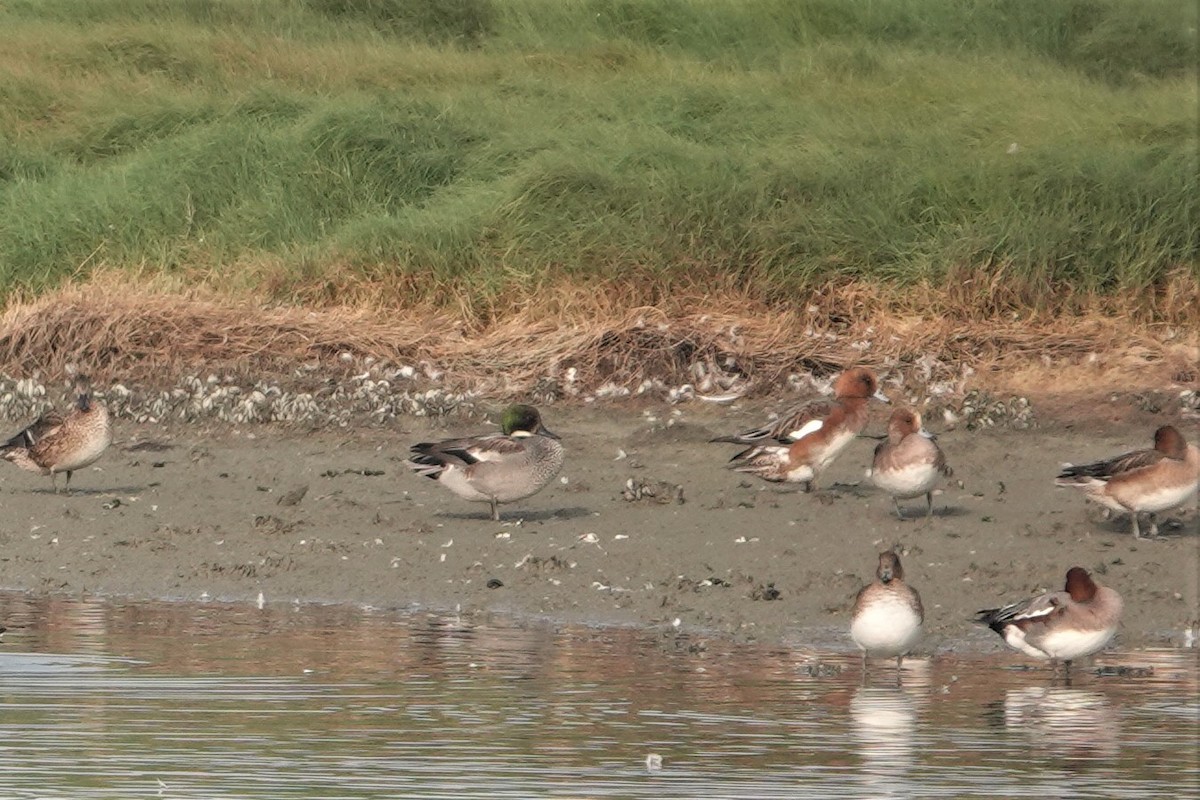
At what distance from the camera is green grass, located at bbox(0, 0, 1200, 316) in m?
15.5

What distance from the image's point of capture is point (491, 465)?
11.7m

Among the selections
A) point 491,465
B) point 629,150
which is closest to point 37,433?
point 491,465

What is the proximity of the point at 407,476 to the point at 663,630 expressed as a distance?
343cm

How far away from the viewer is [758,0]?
82.0ft

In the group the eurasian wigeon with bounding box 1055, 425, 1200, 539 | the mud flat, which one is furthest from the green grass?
the eurasian wigeon with bounding box 1055, 425, 1200, 539

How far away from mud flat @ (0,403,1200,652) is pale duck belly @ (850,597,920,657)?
2.77ft

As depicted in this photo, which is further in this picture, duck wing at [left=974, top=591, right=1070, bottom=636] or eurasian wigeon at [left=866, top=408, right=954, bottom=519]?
eurasian wigeon at [left=866, top=408, right=954, bottom=519]

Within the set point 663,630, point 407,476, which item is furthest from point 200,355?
point 663,630

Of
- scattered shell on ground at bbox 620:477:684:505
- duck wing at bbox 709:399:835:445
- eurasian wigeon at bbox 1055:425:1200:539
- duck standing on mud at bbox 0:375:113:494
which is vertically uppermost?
eurasian wigeon at bbox 1055:425:1200:539

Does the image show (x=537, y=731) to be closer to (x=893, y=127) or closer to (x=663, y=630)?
(x=663, y=630)

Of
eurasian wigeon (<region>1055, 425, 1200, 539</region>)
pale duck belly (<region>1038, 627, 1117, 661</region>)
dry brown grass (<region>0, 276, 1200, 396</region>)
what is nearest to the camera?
pale duck belly (<region>1038, 627, 1117, 661</region>)

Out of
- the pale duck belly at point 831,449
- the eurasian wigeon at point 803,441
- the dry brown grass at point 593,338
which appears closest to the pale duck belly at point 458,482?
the eurasian wigeon at point 803,441

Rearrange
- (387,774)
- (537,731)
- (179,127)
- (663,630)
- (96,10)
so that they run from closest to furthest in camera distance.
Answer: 1. (387,774)
2. (537,731)
3. (663,630)
4. (179,127)
5. (96,10)

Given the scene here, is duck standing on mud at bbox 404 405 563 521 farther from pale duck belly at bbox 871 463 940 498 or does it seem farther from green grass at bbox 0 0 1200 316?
green grass at bbox 0 0 1200 316
